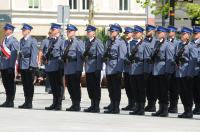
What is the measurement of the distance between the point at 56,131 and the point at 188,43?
4682 mm

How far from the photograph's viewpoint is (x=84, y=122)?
20.2 m

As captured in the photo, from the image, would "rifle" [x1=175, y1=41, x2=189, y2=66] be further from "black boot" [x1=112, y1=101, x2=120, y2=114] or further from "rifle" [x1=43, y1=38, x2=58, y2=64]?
"rifle" [x1=43, y1=38, x2=58, y2=64]

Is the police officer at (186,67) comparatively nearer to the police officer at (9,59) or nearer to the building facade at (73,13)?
the police officer at (9,59)

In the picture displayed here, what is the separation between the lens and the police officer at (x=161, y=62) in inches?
871

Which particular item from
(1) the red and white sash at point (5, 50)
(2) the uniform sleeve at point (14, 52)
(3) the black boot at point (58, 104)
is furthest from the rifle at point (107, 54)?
(1) the red and white sash at point (5, 50)

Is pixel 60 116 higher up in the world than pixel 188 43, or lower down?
lower down

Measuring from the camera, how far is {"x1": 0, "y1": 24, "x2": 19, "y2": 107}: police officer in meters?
23.7

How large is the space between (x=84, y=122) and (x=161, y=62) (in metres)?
2.89

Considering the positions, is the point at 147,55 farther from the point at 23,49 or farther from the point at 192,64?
the point at 23,49

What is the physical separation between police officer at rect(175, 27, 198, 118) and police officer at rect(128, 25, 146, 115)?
0.99m

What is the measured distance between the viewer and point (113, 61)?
2273 centimetres

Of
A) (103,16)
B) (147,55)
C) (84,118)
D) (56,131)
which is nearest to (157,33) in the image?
(147,55)

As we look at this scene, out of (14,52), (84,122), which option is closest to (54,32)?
(14,52)

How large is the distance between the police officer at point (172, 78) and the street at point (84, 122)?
0.75m
